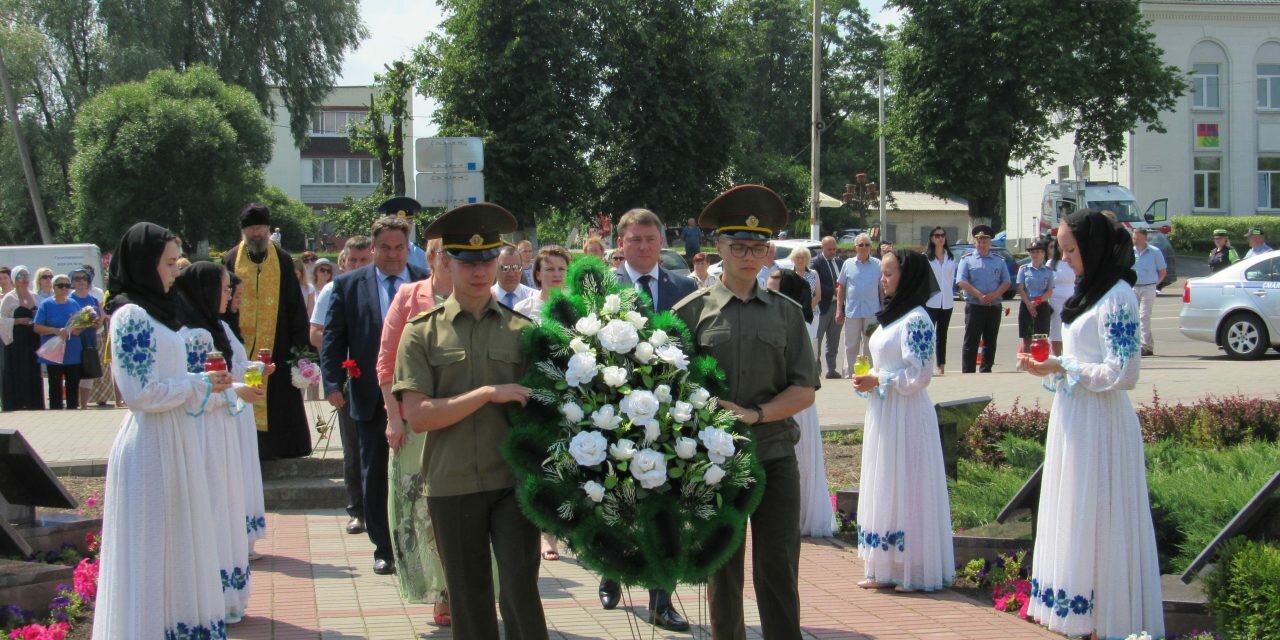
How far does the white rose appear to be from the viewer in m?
4.52

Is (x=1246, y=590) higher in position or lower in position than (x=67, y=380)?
lower

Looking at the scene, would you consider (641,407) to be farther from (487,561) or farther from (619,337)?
(487,561)

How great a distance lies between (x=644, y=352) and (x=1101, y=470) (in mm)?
2831

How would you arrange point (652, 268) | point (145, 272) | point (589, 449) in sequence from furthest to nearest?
1. point (652, 268)
2. point (145, 272)
3. point (589, 449)

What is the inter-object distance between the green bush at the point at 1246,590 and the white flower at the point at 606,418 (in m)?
3.11

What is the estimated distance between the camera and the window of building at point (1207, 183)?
52.3 meters

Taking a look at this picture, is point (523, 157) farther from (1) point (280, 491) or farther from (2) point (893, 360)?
(2) point (893, 360)

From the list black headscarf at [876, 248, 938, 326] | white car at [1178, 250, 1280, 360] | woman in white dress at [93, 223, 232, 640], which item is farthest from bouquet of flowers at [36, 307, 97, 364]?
white car at [1178, 250, 1280, 360]

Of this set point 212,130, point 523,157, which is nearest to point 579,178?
Result: point 523,157

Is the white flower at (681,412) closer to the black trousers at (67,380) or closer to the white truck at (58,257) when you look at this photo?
the black trousers at (67,380)

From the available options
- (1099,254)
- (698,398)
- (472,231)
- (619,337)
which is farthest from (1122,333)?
(472,231)

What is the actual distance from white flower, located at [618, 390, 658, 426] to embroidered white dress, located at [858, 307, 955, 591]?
3230 mm

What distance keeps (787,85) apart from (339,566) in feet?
214

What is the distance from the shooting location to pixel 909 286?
7332 mm
